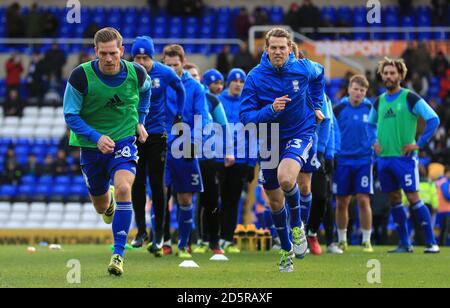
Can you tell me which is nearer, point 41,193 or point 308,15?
point 41,193

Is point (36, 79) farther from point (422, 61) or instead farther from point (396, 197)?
point (396, 197)

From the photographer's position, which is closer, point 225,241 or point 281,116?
point 281,116

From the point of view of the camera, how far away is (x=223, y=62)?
26.5 meters

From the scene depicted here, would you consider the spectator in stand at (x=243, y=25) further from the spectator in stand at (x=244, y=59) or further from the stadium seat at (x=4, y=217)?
the stadium seat at (x=4, y=217)

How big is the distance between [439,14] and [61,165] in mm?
11508

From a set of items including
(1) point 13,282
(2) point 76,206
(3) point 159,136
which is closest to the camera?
(1) point 13,282

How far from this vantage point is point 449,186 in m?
19.7

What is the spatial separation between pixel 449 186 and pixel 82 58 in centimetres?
1170

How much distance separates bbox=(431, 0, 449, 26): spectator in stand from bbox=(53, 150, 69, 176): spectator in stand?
1120 centimetres

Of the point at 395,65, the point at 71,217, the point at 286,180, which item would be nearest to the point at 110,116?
the point at 286,180

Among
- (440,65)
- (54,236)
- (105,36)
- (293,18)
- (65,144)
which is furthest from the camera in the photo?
(293,18)

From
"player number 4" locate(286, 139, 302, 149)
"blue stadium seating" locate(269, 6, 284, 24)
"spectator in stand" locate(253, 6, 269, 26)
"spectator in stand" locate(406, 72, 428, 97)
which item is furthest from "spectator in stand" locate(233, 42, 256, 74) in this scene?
"player number 4" locate(286, 139, 302, 149)
